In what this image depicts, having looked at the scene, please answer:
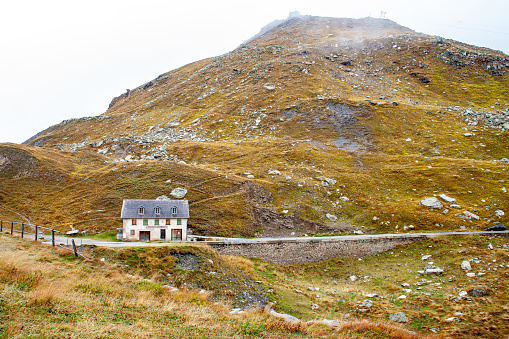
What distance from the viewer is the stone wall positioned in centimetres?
4047

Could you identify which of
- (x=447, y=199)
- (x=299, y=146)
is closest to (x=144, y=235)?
(x=299, y=146)

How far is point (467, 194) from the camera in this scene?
183ft

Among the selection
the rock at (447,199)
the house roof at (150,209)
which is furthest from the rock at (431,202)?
the house roof at (150,209)

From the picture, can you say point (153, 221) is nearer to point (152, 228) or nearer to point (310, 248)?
point (152, 228)

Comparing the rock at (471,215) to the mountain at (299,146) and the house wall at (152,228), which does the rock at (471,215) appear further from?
the house wall at (152,228)

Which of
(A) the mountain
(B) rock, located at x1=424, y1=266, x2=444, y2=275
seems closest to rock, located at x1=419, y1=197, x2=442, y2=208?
(A) the mountain

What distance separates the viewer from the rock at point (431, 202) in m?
53.3

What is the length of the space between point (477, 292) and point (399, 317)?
822 centimetres

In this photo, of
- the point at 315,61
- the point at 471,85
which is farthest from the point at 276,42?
the point at 471,85

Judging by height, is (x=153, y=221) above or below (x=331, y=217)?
above

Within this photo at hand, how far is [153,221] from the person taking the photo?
4350 cm

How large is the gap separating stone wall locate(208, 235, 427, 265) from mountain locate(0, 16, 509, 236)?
25.1 feet

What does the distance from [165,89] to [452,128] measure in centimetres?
13658

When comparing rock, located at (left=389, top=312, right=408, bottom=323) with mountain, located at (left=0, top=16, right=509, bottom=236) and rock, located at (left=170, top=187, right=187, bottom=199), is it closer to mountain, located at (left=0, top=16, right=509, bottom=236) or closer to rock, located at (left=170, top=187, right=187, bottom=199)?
mountain, located at (left=0, top=16, right=509, bottom=236)
